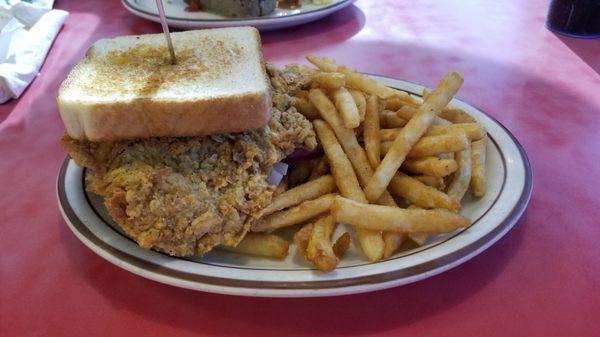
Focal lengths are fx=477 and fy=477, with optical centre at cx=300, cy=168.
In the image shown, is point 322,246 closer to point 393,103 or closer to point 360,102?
point 360,102

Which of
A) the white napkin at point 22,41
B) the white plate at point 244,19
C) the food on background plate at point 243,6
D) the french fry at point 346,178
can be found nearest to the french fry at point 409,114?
the french fry at point 346,178

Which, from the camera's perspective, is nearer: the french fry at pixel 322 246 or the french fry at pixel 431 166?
the french fry at pixel 322 246

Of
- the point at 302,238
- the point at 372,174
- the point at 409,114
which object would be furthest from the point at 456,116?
the point at 302,238

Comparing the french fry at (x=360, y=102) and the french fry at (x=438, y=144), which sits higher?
the french fry at (x=360, y=102)

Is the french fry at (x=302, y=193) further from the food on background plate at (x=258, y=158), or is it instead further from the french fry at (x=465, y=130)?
the french fry at (x=465, y=130)

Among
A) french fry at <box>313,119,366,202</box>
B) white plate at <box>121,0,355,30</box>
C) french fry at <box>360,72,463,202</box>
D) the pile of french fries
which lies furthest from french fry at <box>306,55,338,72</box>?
white plate at <box>121,0,355,30</box>

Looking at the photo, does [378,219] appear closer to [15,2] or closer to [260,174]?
[260,174]

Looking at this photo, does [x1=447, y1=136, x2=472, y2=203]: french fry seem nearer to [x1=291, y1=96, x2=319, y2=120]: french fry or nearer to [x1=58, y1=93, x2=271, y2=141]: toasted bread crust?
[x1=291, y1=96, x2=319, y2=120]: french fry

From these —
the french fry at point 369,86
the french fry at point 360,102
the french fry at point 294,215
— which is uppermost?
the french fry at point 369,86
